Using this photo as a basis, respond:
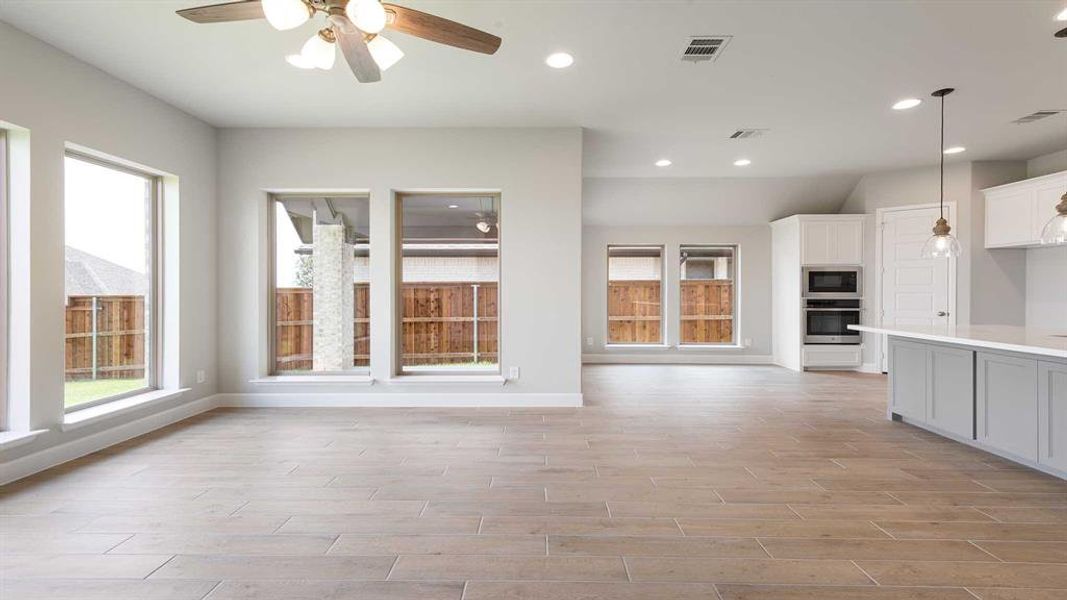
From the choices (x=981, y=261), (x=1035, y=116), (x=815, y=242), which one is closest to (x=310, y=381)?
(x=815, y=242)

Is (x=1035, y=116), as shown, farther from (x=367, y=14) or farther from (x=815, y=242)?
(x=367, y=14)

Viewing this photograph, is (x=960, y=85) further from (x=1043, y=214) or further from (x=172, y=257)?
(x=172, y=257)

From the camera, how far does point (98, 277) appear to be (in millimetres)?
3971

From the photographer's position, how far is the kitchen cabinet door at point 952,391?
147 inches

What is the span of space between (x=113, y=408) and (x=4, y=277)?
3.83 ft

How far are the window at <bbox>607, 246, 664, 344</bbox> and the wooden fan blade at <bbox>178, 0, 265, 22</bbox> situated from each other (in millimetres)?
7023

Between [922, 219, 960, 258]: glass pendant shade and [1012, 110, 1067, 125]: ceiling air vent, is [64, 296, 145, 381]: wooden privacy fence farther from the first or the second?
[1012, 110, 1067, 125]: ceiling air vent

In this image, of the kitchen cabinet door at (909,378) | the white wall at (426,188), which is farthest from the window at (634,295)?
the kitchen cabinet door at (909,378)

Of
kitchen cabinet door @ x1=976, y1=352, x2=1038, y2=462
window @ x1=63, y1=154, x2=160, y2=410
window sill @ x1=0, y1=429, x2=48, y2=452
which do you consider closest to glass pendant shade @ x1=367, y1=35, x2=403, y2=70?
window @ x1=63, y1=154, x2=160, y2=410

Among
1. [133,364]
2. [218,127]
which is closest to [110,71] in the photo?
[218,127]

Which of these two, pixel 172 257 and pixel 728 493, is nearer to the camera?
pixel 728 493

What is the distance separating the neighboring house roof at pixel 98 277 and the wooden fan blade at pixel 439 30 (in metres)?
3.11

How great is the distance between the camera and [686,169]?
683 centimetres

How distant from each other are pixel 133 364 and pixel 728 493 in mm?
4652
